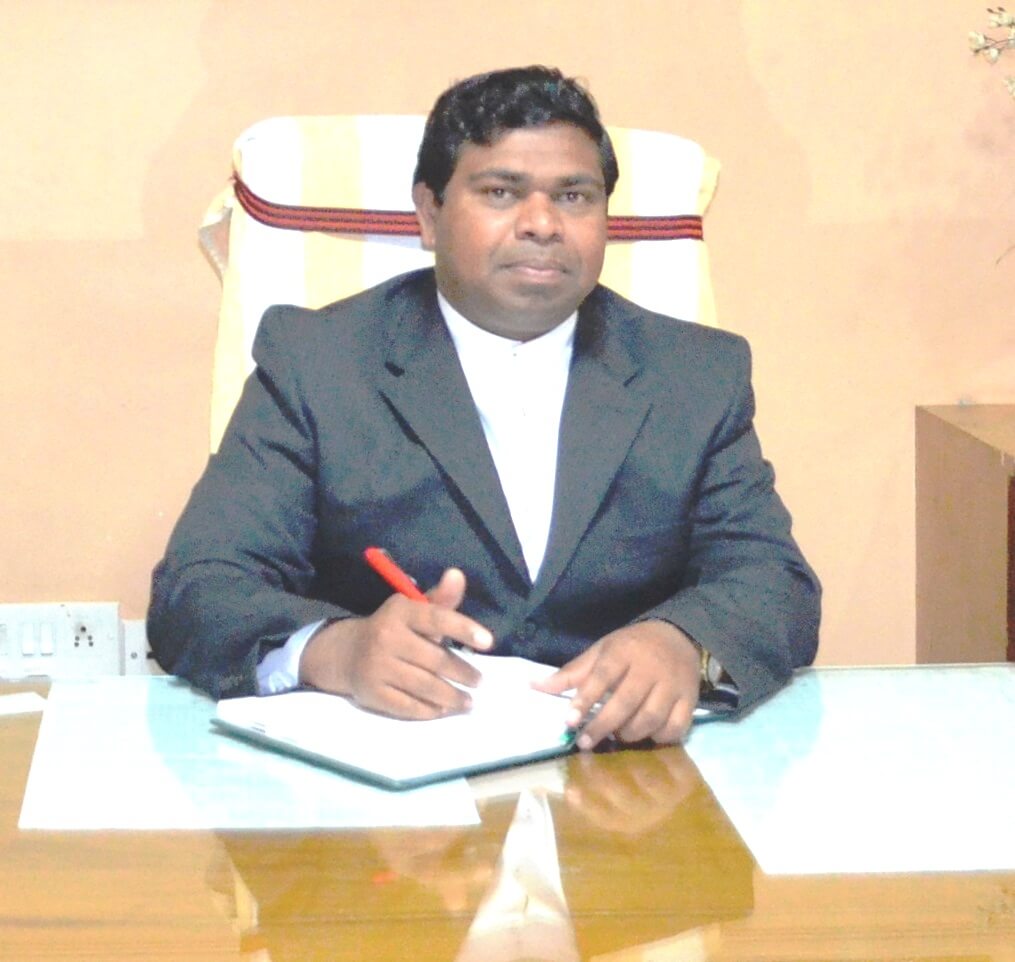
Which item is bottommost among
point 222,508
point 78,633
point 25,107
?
point 78,633

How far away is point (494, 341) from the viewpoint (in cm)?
167

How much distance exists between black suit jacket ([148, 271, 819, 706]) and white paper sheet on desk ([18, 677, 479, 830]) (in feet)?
0.71

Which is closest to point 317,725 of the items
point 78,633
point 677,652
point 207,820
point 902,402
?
point 207,820

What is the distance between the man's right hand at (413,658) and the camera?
1127 mm

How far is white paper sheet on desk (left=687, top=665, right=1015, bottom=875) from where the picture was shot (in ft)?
3.04

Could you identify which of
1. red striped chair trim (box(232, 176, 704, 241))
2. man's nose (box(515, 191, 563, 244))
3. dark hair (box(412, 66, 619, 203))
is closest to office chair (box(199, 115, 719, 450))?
red striped chair trim (box(232, 176, 704, 241))

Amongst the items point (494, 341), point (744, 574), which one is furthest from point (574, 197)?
point (744, 574)

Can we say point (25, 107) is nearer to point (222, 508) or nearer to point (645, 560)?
point (222, 508)

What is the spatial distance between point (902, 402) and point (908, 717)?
1373 mm

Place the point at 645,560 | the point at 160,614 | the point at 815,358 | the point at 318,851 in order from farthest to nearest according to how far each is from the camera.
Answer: the point at 815,358, the point at 645,560, the point at 160,614, the point at 318,851

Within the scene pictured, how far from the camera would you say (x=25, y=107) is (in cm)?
233

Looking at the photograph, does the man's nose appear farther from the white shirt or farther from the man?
the white shirt

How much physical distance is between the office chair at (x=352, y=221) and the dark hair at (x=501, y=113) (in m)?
0.12

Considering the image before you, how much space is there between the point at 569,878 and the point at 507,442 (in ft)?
2.70
